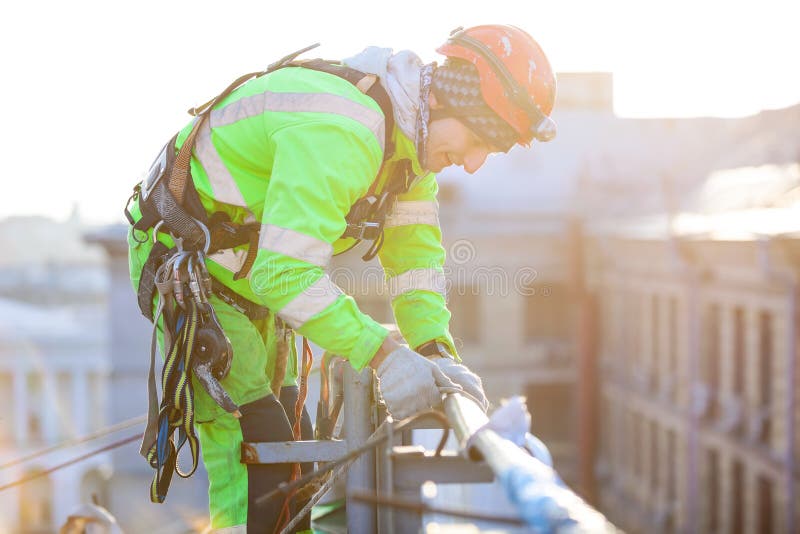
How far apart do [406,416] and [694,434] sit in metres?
14.2

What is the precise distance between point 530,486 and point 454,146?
1543 mm

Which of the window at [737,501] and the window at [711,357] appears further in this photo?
the window at [711,357]

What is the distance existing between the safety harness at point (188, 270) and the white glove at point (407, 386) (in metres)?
0.54

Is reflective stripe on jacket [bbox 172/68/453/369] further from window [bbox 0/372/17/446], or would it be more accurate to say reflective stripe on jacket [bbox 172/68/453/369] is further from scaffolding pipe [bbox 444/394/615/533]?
window [bbox 0/372/17/446]

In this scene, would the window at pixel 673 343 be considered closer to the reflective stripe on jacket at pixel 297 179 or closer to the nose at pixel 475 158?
the nose at pixel 475 158

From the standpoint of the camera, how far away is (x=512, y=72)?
2.81 meters

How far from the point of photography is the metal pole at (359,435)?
8.33ft

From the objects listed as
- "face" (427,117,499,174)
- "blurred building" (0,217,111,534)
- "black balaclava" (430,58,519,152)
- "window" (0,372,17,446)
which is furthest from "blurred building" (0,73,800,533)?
"window" (0,372,17,446)

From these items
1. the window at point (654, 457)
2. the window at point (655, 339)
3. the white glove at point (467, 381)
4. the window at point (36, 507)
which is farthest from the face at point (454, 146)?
the window at point (36, 507)

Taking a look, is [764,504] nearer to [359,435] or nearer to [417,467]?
[359,435]

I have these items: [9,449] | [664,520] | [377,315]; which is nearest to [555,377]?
[377,315]

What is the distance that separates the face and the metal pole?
751 millimetres

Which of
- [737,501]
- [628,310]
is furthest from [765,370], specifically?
[628,310]

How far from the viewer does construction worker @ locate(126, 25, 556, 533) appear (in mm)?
2508
